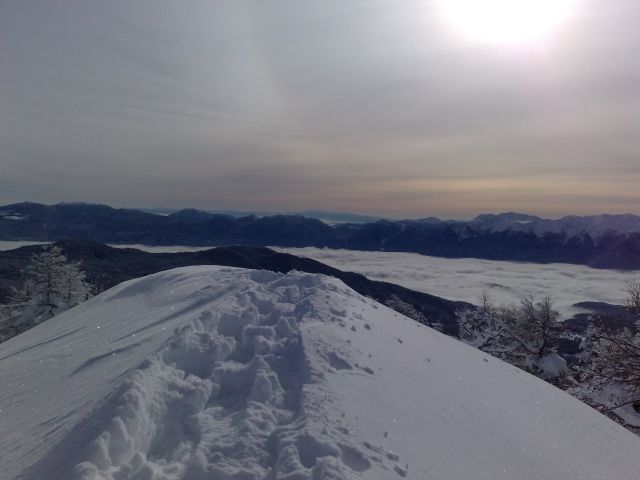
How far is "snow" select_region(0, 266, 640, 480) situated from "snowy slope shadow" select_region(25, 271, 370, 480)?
0.06ft

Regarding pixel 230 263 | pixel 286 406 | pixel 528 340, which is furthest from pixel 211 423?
pixel 230 263

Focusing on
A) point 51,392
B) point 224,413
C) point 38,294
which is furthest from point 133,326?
point 38,294

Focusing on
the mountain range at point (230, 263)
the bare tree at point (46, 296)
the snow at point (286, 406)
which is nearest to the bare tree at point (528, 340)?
the snow at point (286, 406)

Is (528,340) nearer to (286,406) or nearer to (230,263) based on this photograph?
(286,406)

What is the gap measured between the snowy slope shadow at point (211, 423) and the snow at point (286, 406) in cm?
2

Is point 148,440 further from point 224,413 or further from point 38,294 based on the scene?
point 38,294

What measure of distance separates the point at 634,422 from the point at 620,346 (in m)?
2.67

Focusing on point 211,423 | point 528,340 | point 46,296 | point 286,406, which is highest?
point 286,406

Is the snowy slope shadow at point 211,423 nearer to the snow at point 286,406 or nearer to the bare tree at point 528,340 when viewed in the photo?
the snow at point 286,406

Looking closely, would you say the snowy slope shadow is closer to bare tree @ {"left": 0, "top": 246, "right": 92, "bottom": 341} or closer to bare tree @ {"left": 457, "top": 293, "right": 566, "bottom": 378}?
bare tree @ {"left": 457, "top": 293, "right": 566, "bottom": 378}

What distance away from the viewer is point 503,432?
20.2ft

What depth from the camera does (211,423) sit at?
497 cm

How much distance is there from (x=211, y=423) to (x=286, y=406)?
90 centimetres

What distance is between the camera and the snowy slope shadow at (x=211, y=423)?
13.7 ft
